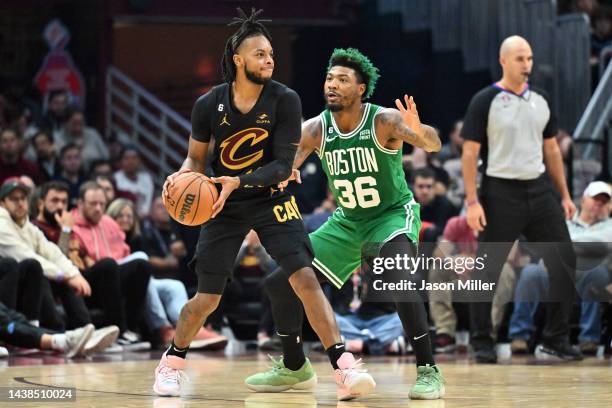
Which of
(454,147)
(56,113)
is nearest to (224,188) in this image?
(454,147)

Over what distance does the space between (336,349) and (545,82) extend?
927cm

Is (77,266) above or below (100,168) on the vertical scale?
below

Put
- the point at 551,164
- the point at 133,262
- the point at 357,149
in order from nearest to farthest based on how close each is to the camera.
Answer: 1. the point at 357,149
2. the point at 551,164
3. the point at 133,262

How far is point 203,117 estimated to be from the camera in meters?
6.82

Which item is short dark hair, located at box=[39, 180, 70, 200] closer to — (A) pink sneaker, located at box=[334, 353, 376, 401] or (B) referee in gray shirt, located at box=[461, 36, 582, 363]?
(B) referee in gray shirt, located at box=[461, 36, 582, 363]

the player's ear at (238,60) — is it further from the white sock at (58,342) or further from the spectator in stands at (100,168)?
the spectator in stands at (100,168)

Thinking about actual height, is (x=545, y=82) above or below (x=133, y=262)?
above

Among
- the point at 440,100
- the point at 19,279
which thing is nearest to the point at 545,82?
the point at 440,100

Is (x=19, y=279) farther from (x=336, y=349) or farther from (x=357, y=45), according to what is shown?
(x=357, y=45)

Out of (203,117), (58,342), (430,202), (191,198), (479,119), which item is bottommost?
(58,342)

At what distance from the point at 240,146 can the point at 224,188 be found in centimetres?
39

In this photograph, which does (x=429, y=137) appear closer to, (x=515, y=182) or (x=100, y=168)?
(x=515, y=182)

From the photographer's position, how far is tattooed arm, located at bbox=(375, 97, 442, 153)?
23.0 feet

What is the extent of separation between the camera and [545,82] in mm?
15227
